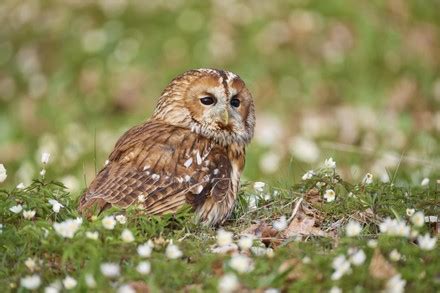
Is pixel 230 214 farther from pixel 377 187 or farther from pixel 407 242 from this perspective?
pixel 407 242

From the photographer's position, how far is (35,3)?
597 inches

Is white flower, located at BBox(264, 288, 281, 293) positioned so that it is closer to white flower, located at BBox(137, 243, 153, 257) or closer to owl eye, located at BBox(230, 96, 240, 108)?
white flower, located at BBox(137, 243, 153, 257)

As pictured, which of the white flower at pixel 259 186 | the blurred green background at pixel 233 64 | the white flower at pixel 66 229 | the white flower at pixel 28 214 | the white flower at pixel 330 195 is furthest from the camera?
the blurred green background at pixel 233 64

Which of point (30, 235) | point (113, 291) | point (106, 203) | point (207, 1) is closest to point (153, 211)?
point (106, 203)

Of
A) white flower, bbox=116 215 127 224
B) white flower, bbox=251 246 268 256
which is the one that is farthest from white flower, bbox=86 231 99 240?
white flower, bbox=251 246 268 256

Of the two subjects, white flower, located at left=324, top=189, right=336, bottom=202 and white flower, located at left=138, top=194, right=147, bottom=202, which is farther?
white flower, located at left=324, top=189, right=336, bottom=202

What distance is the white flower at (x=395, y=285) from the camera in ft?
15.4

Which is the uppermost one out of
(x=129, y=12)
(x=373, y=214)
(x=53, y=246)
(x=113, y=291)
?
(x=129, y=12)

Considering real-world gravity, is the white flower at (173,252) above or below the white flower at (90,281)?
above

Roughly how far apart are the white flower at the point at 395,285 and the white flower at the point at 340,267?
0.20 metres

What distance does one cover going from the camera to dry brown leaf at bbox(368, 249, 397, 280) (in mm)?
4857

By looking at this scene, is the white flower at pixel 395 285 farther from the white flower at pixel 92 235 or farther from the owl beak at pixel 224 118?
the owl beak at pixel 224 118

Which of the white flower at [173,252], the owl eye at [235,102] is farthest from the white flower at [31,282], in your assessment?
the owl eye at [235,102]

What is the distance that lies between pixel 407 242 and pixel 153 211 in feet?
4.83
